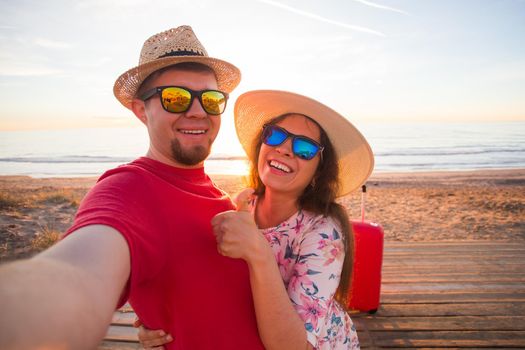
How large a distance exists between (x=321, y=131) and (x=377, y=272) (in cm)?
207

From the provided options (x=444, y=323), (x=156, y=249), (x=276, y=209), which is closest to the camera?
(x=156, y=249)

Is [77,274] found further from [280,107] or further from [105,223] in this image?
[280,107]

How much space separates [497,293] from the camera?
4059 mm

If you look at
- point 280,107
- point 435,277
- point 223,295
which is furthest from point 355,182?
point 435,277

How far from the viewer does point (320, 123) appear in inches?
83.0

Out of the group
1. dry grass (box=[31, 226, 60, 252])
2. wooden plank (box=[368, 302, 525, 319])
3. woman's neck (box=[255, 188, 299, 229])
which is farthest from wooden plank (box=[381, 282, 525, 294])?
dry grass (box=[31, 226, 60, 252])

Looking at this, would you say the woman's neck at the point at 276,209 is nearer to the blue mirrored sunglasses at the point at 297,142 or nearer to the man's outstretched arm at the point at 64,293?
the blue mirrored sunglasses at the point at 297,142

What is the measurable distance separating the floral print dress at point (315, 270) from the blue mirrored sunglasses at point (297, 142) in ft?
1.19

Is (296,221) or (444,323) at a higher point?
(296,221)

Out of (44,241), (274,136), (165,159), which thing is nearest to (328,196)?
(274,136)

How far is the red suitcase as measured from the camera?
352cm

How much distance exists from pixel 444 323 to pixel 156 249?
3.42 metres

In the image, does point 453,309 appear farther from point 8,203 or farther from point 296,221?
point 8,203

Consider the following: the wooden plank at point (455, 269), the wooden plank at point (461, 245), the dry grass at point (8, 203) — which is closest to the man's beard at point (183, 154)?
the wooden plank at point (455, 269)
